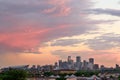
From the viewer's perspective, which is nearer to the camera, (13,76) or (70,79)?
(13,76)

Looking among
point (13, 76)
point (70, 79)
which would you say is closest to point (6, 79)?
point (13, 76)

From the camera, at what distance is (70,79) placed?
94188mm

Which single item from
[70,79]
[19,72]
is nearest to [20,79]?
[19,72]

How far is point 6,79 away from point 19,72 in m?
2.25

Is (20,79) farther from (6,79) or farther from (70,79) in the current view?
(70,79)

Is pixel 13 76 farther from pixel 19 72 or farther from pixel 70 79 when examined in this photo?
pixel 70 79

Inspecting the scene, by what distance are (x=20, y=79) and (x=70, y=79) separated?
34.3 metres

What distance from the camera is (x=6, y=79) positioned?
62.3 m

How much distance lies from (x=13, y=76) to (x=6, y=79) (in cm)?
130

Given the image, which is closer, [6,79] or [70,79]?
[6,79]

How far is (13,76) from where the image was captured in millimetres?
61750

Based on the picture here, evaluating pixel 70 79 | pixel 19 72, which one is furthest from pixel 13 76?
pixel 70 79

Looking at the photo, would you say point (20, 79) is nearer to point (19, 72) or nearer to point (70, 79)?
point (19, 72)

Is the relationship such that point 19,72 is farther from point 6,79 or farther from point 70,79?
point 70,79
